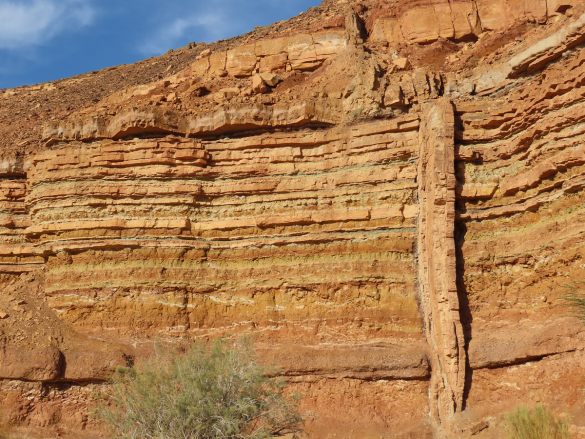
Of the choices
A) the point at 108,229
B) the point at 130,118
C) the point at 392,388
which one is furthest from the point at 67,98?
the point at 392,388

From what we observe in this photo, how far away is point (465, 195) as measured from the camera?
1477 cm

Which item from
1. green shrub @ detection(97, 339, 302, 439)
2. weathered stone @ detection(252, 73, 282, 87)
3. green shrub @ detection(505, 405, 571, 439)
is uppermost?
weathered stone @ detection(252, 73, 282, 87)

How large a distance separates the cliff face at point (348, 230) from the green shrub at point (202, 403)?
2.47 m

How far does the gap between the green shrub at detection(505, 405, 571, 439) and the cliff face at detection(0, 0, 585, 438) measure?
55 centimetres

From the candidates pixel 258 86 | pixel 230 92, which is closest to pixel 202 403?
pixel 258 86

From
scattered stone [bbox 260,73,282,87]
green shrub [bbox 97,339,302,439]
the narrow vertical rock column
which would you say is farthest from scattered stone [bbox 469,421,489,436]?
scattered stone [bbox 260,73,282,87]

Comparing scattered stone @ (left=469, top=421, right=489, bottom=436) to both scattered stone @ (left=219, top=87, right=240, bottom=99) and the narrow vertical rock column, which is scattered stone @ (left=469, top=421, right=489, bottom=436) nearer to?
the narrow vertical rock column

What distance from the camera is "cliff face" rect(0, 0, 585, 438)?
13367mm

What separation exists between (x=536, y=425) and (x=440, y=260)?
427cm

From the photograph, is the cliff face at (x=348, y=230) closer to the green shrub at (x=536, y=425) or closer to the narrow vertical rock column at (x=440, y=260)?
the narrow vertical rock column at (x=440, y=260)

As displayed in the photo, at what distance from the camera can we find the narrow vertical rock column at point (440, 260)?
13227mm

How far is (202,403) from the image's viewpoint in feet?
36.8

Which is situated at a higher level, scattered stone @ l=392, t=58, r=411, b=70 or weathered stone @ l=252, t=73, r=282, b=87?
weathered stone @ l=252, t=73, r=282, b=87

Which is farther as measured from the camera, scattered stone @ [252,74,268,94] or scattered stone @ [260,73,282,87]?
scattered stone @ [260,73,282,87]
